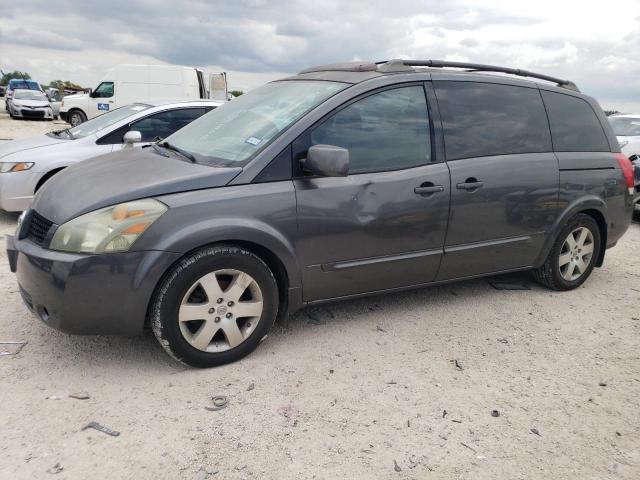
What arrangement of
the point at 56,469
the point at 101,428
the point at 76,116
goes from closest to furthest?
1. the point at 56,469
2. the point at 101,428
3. the point at 76,116

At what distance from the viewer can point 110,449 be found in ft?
8.18

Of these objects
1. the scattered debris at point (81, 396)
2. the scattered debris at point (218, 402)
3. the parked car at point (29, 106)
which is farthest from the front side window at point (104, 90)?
the scattered debris at point (218, 402)

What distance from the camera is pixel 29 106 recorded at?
26109mm

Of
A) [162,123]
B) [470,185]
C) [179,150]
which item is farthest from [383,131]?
[162,123]

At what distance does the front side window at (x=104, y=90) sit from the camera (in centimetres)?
1896

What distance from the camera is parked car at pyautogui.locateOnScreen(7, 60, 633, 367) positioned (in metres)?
2.95

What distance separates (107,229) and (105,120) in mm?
4395

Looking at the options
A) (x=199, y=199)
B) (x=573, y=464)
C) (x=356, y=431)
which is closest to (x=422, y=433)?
(x=356, y=431)

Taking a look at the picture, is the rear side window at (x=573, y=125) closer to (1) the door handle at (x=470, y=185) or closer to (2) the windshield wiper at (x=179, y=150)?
(1) the door handle at (x=470, y=185)

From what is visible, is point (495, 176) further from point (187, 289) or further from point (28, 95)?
point (28, 95)

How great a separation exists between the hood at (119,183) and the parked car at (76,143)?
220 centimetres

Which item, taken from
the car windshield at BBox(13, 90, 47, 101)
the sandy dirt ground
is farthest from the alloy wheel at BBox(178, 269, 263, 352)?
the car windshield at BBox(13, 90, 47, 101)

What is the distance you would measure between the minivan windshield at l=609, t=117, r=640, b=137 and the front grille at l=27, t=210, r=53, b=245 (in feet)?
33.7

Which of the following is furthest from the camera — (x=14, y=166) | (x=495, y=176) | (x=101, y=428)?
(x=14, y=166)
